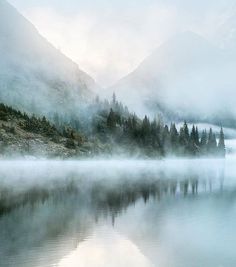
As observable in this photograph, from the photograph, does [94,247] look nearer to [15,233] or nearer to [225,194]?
[15,233]

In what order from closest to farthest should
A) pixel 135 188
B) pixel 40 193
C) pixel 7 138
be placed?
pixel 40 193 < pixel 135 188 < pixel 7 138

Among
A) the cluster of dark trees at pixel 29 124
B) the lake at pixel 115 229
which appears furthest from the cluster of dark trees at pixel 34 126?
the lake at pixel 115 229

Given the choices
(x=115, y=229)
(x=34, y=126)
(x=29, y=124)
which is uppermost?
(x=29, y=124)

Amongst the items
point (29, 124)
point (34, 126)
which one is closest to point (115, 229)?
point (29, 124)

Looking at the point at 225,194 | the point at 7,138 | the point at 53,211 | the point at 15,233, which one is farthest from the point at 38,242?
the point at 7,138

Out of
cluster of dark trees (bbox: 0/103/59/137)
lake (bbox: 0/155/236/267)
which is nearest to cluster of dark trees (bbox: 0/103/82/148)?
cluster of dark trees (bbox: 0/103/59/137)

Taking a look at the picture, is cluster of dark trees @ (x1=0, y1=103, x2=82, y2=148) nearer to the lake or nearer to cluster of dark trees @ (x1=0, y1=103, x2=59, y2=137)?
cluster of dark trees @ (x1=0, y1=103, x2=59, y2=137)

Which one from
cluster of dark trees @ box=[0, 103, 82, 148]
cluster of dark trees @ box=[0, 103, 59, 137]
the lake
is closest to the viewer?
the lake

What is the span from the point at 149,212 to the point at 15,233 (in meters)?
18.8

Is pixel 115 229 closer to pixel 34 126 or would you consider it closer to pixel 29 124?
pixel 29 124

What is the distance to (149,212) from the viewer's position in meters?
52.8

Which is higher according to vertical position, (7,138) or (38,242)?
(7,138)

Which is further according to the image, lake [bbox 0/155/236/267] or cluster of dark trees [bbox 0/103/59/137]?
cluster of dark trees [bbox 0/103/59/137]

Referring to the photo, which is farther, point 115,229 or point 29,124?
point 29,124
